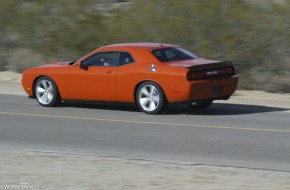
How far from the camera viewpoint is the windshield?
16.1 m

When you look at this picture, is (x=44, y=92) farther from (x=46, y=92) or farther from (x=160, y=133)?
(x=160, y=133)

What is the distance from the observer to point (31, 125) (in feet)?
48.8

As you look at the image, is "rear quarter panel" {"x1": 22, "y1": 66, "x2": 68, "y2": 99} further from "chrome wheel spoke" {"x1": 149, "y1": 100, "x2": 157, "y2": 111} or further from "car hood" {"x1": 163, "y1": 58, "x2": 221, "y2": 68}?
"car hood" {"x1": 163, "y1": 58, "x2": 221, "y2": 68}

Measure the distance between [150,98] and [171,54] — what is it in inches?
43.8

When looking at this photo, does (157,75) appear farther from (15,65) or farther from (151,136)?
(15,65)

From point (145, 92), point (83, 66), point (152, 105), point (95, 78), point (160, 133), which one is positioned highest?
point (83, 66)

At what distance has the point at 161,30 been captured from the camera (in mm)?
23641

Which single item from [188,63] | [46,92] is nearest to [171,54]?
[188,63]

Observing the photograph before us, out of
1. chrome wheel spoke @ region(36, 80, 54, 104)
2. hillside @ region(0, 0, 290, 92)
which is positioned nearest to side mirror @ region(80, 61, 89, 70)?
chrome wheel spoke @ region(36, 80, 54, 104)

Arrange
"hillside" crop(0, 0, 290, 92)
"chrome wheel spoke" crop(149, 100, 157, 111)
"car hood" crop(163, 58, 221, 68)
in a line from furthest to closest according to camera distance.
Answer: "hillside" crop(0, 0, 290, 92) → "chrome wheel spoke" crop(149, 100, 157, 111) → "car hood" crop(163, 58, 221, 68)

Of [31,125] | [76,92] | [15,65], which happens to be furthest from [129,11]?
[31,125]

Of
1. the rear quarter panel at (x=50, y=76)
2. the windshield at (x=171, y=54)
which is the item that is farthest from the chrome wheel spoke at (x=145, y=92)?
the rear quarter panel at (x=50, y=76)

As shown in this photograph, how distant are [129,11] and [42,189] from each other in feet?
53.7

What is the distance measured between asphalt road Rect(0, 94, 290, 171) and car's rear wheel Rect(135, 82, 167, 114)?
0.61ft
